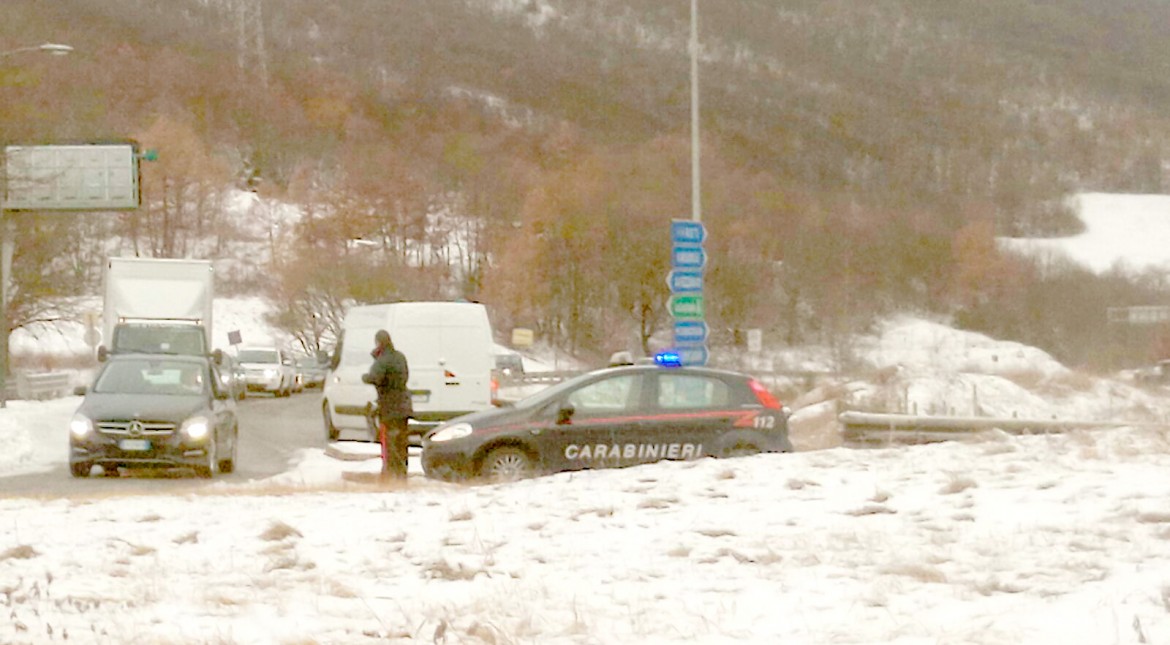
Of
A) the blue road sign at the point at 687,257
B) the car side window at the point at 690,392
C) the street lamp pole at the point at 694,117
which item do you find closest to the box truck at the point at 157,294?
the street lamp pole at the point at 694,117

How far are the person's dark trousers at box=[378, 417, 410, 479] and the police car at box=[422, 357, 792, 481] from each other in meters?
0.30

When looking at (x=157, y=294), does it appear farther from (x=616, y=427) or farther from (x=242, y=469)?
(x=616, y=427)

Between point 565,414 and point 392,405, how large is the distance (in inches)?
70.3

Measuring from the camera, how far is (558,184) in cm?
9019

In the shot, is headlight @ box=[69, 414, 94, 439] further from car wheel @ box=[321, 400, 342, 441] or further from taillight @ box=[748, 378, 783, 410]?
taillight @ box=[748, 378, 783, 410]

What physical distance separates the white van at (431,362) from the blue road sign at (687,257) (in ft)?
11.6

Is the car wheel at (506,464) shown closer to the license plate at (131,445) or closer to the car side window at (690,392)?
the car side window at (690,392)

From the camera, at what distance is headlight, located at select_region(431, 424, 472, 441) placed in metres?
16.0

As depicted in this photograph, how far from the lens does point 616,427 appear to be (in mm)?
16188

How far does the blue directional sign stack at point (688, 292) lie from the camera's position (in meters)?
26.4

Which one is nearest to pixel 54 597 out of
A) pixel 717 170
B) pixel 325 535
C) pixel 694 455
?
pixel 325 535

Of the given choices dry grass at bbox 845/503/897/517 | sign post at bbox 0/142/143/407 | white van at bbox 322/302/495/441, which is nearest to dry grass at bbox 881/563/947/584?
dry grass at bbox 845/503/897/517

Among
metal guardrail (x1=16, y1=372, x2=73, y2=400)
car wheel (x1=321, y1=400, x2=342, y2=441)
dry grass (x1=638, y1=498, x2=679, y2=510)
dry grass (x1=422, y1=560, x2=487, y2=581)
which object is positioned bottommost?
metal guardrail (x1=16, y1=372, x2=73, y2=400)

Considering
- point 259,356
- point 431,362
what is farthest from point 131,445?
point 259,356
